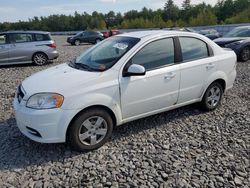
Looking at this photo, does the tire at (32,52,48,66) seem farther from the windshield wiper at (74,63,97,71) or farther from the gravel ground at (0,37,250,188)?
the windshield wiper at (74,63,97,71)

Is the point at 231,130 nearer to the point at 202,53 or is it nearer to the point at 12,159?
the point at 202,53

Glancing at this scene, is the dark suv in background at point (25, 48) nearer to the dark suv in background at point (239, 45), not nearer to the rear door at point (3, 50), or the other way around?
the rear door at point (3, 50)

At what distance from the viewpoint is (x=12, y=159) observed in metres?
3.44

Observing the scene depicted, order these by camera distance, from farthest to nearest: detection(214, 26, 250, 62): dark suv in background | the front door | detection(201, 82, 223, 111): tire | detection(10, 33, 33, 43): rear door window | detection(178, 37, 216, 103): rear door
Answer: detection(10, 33, 33, 43): rear door window, detection(214, 26, 250, 62): dark suv in background, detection(201, 82, 223, 111): tire, detection(178, 37, 216, 103): rear door, the front door

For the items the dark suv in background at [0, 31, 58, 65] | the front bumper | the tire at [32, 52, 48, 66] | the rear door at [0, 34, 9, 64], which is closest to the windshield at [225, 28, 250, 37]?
the dark suv in background at [0, 31, 58, 65]

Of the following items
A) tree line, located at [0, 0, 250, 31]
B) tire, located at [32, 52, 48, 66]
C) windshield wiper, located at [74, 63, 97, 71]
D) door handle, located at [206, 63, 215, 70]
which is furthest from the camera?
tree line, located at [0, 0, 250, 31]

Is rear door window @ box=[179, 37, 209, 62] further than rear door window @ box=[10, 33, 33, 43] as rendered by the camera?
No

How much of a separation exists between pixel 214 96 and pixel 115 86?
7.71 feet

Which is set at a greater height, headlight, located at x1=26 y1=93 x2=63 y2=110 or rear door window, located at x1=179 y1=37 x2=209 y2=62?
rear door window, located at x1=179 y1=37 x2=209 y2=62

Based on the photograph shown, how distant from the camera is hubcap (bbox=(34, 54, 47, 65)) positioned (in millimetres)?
10850

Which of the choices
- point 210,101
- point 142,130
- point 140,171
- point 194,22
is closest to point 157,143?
point 142,130

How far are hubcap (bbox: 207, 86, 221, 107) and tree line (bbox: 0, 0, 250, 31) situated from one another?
5786 cm

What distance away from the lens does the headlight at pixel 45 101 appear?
3250 mm

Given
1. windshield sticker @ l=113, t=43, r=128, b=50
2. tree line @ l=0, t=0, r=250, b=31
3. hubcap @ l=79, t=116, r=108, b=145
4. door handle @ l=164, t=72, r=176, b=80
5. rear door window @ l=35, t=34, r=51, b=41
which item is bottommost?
hubcap @ l=79, t=116, r=108, b=145
